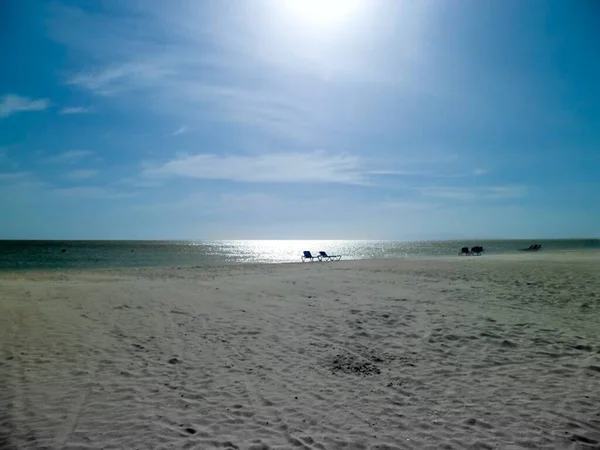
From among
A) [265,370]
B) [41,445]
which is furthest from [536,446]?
[41,445]

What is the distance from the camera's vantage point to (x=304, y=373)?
24.8 ft

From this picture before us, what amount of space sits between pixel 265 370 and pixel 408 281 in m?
13.0

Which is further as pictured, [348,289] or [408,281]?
[408,281]

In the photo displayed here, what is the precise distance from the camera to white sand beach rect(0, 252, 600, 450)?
210 inches

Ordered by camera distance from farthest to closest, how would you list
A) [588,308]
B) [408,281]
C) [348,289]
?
1. [408,281]
2. [348,289]
3. [588,308]

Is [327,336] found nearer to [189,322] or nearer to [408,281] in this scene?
[189,322]

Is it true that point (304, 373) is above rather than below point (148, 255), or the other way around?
below

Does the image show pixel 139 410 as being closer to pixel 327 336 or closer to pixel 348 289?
pixel 327 336

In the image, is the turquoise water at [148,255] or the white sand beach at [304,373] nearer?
the white sand beach at [304,373]

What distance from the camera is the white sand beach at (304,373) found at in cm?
534

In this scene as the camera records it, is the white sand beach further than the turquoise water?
No

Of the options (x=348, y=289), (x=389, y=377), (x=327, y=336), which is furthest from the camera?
(x=348, y=289)

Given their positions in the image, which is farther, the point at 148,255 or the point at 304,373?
the point at 148,255

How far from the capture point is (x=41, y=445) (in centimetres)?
500
